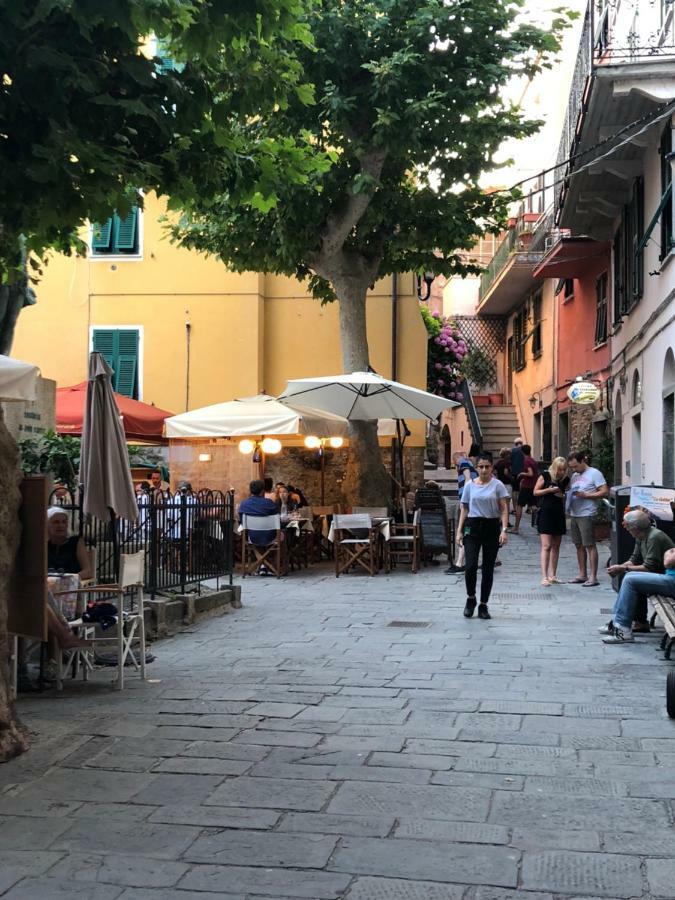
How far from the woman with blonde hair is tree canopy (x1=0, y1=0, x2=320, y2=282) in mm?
7443

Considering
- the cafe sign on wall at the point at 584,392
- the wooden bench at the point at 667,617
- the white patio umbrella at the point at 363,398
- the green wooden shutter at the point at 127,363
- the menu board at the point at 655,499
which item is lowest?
the wooden bench at the point at 667,617

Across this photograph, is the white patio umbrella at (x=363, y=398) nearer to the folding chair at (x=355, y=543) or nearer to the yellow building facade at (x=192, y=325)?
the folding chair at (x=355, y=543)

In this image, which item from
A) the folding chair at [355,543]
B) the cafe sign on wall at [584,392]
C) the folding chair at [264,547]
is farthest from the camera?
the cafe sign on wall at [584,392]

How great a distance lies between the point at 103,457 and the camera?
8.95 m

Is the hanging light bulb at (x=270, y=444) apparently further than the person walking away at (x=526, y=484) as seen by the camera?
No

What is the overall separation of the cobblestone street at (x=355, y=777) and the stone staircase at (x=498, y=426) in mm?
22882

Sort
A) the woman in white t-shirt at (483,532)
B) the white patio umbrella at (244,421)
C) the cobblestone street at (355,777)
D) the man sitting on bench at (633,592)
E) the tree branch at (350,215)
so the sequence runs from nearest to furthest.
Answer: the cobblestone street at (355,777) < the man sitting on bench at (633,592) < the woman in white t-shirt at (483,532) < the white patio umbrella at (244,421) < the tree branch at (350,215)

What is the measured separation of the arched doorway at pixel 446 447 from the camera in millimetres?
37500

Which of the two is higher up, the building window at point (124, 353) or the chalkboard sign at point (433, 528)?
the building window at point (124, 353)

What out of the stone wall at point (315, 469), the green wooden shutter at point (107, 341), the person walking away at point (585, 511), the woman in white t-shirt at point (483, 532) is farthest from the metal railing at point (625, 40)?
the green wooden shutter at point (107, 341)

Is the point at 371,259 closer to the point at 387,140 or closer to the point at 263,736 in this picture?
the point at 387,140

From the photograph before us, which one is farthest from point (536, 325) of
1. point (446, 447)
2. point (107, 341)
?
point (107, 341)

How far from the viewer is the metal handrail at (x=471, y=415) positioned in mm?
26102

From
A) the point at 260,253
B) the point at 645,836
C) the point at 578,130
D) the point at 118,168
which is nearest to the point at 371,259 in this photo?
the point at 260,253
